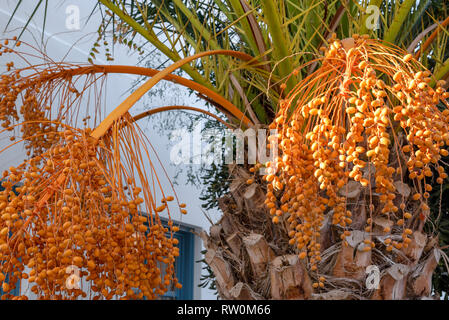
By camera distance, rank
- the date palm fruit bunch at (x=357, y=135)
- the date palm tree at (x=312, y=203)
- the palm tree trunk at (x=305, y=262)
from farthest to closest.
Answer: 1. the palm tree trunk at (x=305, y=262)
2. the date palm tree at (x=312, y=203)
3. the date palm fruit bunch at (x=357, y=135)

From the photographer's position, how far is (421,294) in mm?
1354

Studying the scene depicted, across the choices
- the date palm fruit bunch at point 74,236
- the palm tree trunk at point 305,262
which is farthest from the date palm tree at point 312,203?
the date palm fruit bunch at point 74,236

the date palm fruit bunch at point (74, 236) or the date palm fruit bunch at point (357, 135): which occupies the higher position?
the date palm fruit bunch at point (357, 135)

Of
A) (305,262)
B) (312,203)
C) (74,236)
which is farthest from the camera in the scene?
(305,262)

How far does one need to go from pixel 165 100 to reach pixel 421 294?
315 centimetres

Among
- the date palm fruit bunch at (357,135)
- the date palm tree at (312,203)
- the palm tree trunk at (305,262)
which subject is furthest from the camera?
the palm tree trunk at (305,262)

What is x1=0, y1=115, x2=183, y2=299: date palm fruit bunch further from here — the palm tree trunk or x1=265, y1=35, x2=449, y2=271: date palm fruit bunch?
the palm tree trunk

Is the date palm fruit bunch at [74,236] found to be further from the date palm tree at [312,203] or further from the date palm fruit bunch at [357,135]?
the date palm fruit bunch at [357,135]

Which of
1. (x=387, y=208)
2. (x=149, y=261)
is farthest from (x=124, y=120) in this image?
(x=387, y=208)

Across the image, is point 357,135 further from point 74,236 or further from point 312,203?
point 74,236

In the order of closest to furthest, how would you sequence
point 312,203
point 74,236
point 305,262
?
point 74,236 < point 312,203 < point 305,262

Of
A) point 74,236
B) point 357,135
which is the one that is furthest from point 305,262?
point 74,236

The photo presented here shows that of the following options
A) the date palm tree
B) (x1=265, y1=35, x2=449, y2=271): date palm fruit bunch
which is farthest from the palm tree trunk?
(x1=265, y1=35, x2=449, y2=271): date palm fruit bunch
